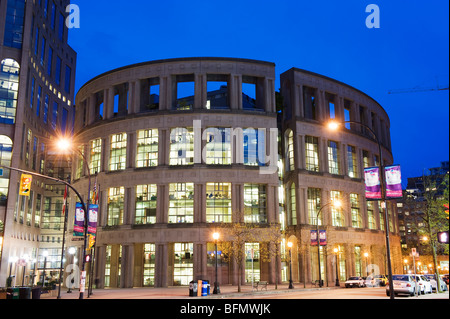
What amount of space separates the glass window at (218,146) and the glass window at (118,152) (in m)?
11.6

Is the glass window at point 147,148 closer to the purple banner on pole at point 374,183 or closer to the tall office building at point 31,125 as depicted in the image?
the tall office building at point 31,125

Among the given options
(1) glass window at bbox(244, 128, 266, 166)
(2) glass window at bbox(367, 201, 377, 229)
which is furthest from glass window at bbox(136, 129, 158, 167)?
(2) glass window at bbox(367, 201, 377, 229)

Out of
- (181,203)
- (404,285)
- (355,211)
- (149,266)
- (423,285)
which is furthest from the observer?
(355,211)

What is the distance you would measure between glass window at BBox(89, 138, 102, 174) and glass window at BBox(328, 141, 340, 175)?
33379mm

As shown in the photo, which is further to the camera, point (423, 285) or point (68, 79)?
point (68, 79)

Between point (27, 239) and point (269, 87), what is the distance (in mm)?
45378

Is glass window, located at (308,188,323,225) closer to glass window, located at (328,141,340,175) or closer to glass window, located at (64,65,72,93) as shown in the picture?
glass window, located at (328,141,340,175)

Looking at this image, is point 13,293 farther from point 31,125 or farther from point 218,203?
Answer: point 31,125

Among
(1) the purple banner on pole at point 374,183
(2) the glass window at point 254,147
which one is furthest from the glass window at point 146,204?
(1) the purple banner on pole at point 374,183

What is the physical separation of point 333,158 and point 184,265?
92.2 ft

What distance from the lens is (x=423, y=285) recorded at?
122ft

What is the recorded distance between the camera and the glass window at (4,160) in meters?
65.5

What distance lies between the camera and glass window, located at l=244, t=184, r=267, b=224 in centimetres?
5800

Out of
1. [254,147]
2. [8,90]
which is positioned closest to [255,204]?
[254,147]
